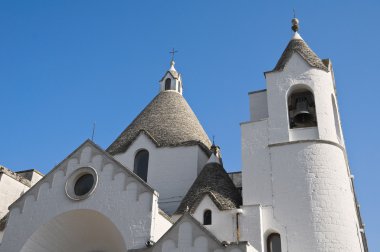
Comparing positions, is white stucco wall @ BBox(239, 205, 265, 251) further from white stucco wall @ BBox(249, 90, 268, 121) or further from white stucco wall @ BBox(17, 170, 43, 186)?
white stucco wall @ BBox(17, 170, 43, 186)

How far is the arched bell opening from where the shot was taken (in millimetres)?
18859

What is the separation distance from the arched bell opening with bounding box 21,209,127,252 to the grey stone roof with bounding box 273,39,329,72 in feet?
39.2

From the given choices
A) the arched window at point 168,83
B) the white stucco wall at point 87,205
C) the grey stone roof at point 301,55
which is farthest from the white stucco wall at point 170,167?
the arched window at point 168,83

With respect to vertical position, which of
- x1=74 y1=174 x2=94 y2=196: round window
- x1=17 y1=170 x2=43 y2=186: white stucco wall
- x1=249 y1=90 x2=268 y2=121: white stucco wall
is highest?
x1=249 y1=90 x2=268 y2=121: white stucco wall

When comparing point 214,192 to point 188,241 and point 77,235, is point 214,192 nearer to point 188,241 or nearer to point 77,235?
point 188,241

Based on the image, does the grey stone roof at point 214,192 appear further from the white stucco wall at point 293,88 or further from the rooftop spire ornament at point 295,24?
the rooftop spire ornament at point 295,24

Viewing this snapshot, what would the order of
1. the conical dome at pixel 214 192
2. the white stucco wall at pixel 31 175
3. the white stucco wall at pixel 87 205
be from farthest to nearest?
the white stucco wall at pixel 31 175 → the conical dome at pixel 214 192 → the white stucco wall at pixel 87 205

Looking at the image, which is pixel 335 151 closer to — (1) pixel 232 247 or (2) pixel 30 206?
(1) pixel 232 247

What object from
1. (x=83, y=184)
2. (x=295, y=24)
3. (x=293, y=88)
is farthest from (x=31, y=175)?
(x=295, y=24)

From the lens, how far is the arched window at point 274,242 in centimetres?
1966

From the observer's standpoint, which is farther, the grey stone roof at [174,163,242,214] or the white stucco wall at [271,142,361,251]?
the grey stone roof at [174,163,242,214]

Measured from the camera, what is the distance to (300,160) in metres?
20.9

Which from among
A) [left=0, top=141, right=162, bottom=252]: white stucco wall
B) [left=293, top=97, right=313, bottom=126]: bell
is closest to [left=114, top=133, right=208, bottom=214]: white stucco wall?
[left=0, top=141, right=162, bottom=252]: white stucco wall

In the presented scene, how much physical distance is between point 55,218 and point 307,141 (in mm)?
11712
